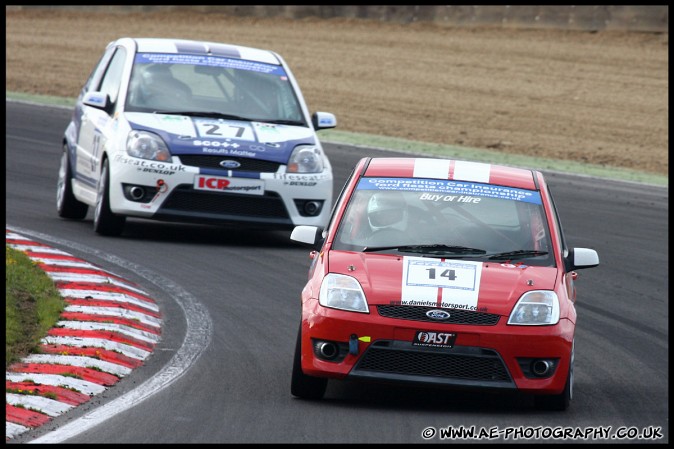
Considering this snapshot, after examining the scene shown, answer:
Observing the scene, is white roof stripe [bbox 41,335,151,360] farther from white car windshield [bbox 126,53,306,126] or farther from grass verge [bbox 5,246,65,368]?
white car windshield [bbox 126,53,306,126]

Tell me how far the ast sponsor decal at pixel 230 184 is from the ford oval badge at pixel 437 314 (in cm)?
556

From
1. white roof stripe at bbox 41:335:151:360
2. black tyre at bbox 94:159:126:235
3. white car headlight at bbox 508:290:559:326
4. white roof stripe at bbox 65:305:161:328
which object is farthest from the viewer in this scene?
black tyre at bbox 94:159:126:235

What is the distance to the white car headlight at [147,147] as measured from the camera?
13.0 meters

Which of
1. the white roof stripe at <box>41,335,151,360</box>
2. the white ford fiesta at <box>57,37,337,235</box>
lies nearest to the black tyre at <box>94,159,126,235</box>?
the white ford fiesta at <box>57,37,337,235</box>

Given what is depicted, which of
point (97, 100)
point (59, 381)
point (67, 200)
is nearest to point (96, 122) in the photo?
point (97, 100)

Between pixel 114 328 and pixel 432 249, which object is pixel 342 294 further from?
pixel 114 328

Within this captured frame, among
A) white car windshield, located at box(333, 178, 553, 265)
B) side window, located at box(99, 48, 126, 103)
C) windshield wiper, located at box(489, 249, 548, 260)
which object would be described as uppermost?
side window, located at box(99, 48, 126, 103)

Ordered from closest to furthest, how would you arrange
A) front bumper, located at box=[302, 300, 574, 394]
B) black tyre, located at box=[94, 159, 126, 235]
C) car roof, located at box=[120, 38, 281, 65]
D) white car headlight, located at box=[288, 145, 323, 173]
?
front bumper, located at box=[302, 300, 574, 394], black tyre, located at box=[94, 159, 126, 235], white car headlight, located at box=[288, 145, 323, 173], car roof, located at box=[120, 38, 281, 65]

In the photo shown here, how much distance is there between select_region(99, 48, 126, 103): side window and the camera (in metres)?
13.9

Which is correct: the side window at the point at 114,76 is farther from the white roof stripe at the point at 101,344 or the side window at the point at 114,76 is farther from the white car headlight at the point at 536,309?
the white car headlight at the point at 536,309

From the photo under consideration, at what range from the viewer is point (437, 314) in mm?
7672

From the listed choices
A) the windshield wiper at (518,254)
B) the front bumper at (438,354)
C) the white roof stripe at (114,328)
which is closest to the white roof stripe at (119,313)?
the white roof stripe at (114,328)

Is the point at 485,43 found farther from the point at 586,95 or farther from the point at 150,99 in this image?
the point at 150,99

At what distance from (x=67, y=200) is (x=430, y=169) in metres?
6.24
